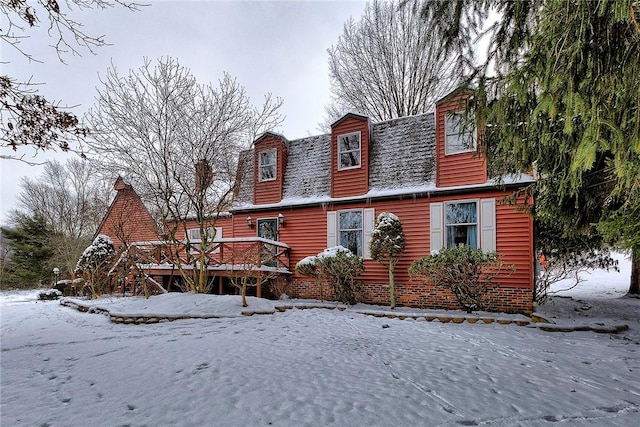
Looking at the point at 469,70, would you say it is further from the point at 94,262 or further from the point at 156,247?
the point at 94,262

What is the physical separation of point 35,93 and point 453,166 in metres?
8.29

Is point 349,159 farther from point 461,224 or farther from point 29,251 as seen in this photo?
point 29,251

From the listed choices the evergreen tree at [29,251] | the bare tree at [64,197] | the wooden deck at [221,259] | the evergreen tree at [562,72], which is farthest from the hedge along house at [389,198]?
the evergreen tree at [29,251]

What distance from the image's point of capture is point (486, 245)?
802 centimetres

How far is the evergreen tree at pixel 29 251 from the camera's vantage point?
60.5 ft

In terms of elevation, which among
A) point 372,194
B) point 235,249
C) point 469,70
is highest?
point 469,70

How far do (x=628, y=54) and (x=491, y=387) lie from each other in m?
3.33

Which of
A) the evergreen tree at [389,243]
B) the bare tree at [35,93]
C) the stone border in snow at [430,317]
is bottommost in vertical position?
the stone border in snow at [430,317]

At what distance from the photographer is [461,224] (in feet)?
27.7

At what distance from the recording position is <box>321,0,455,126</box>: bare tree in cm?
1377

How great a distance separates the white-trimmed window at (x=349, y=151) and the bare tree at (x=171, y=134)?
3173 millimetres

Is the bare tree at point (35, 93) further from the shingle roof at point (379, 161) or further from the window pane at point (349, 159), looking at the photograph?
the window pane at point (349, 159)

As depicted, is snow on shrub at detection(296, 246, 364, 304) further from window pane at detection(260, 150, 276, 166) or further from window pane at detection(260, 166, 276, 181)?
window pane at detection(260, 150, 276, 166)

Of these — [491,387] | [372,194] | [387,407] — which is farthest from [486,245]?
[387,407]
